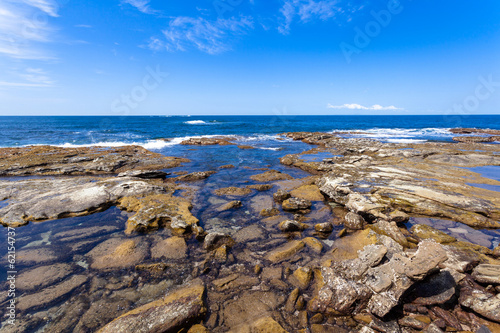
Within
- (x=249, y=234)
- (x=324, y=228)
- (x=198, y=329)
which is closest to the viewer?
(x=198, y=329)

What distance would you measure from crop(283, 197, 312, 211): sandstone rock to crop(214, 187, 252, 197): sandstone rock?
3370 millimetres

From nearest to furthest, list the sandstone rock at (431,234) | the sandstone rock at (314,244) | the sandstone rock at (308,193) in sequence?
the sandstone rock at (314,244) < the sandstone rock at (431,234) < the sandstone rock at (308,193)

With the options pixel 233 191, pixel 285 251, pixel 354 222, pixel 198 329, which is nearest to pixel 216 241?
pixel 285 251

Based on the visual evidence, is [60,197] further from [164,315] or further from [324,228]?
[324,228]

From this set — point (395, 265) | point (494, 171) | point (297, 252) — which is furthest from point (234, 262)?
point (494, 171)

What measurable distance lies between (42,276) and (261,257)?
740cm

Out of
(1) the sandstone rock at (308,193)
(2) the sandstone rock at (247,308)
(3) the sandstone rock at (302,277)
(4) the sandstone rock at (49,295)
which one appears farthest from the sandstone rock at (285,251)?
(4) the sandstone rock at (49,295)

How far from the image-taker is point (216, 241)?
8.45 m

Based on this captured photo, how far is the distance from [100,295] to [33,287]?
2.26m

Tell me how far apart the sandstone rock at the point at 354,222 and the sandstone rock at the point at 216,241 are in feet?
19.0

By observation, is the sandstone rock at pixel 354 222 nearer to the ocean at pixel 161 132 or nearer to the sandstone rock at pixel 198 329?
the sandstone rock at pixel 198 329

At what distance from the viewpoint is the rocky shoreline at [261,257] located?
208 inches

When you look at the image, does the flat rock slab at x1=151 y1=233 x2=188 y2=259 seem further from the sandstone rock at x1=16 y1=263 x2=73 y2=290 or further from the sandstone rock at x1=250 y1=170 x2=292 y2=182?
the sandstone rock at x1=250 y1=170 x2=292 y2=182

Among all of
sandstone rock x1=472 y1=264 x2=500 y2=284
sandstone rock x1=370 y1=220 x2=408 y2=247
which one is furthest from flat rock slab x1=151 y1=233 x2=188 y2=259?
sandstone rock x1=472 y1=264 x2=500 y2=284
